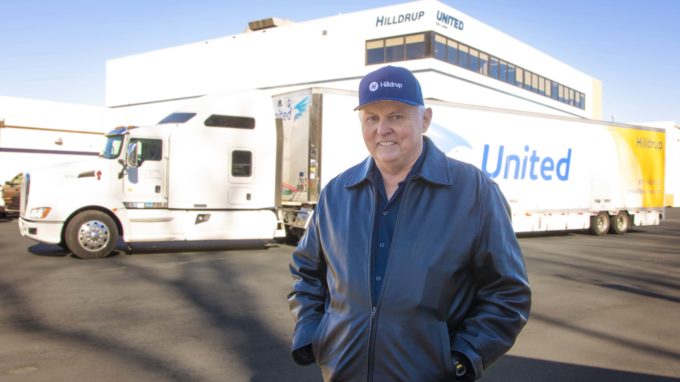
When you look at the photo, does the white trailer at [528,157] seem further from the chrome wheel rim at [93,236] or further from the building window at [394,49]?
the building window at [394,49]

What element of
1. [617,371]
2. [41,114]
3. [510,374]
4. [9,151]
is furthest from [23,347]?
[41,114]

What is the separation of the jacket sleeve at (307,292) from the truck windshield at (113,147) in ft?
33.7

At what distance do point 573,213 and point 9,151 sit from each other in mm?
22835

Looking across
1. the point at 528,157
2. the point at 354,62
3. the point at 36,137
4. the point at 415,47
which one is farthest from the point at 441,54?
the point at 36,137

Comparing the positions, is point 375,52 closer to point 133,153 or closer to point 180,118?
point 180,118

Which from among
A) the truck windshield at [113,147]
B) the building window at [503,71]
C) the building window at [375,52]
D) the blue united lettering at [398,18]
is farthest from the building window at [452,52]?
the truck windshield at [113,147]

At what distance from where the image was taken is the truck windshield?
11.8 metres

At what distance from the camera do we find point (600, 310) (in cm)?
743

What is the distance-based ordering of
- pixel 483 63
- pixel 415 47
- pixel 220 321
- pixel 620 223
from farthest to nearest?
pixel 483 63 → pixel 415 47 → pixel 620 223 → pixel 220 321

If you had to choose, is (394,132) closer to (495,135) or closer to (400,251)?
(400,251)

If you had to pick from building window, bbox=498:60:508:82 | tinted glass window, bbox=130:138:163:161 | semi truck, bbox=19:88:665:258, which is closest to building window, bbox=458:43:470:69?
building window, bbox=498:60:508:82

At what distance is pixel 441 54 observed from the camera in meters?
38.0

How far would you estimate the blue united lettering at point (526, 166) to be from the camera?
15.4 metres

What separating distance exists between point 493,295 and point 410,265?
0.36 meters
